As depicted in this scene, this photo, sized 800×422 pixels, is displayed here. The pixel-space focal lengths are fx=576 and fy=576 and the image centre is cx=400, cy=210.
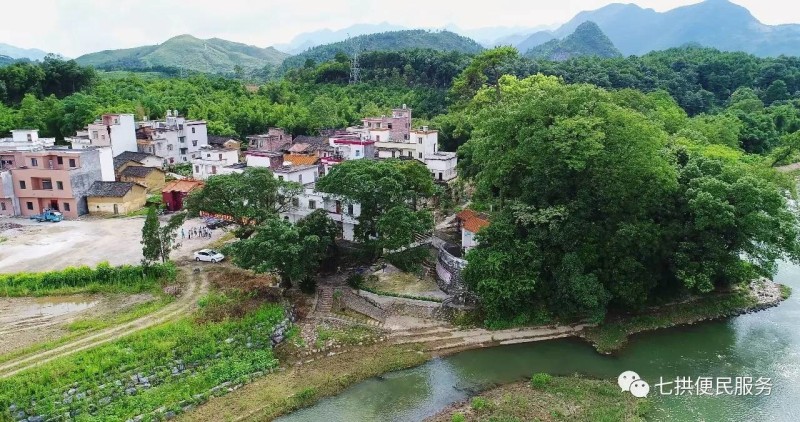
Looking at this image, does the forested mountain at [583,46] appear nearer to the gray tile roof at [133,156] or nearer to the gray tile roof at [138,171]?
the gray tile roof at [133,156]

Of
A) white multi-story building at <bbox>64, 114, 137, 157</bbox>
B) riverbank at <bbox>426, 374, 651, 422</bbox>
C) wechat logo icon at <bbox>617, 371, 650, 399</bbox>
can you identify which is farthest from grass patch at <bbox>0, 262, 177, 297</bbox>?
white multi-story building at <bbox>64, 114, 137, 157</bbox>

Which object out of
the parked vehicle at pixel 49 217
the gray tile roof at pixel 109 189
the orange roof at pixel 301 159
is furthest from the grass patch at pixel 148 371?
the parked vehicle at pixel 49 217

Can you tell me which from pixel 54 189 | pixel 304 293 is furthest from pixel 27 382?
pixel 54 189

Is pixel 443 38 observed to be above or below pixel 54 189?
above

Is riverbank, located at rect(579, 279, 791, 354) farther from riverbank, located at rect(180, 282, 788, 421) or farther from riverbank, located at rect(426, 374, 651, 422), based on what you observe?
riverbank, located at rect(426, 374, 651, 422)

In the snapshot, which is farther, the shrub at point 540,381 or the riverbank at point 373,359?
the shrub at point 540,381

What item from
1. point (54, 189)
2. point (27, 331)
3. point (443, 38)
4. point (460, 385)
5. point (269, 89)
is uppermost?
point (443, 38)

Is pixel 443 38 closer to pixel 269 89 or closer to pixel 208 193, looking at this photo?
pixel 269 89
